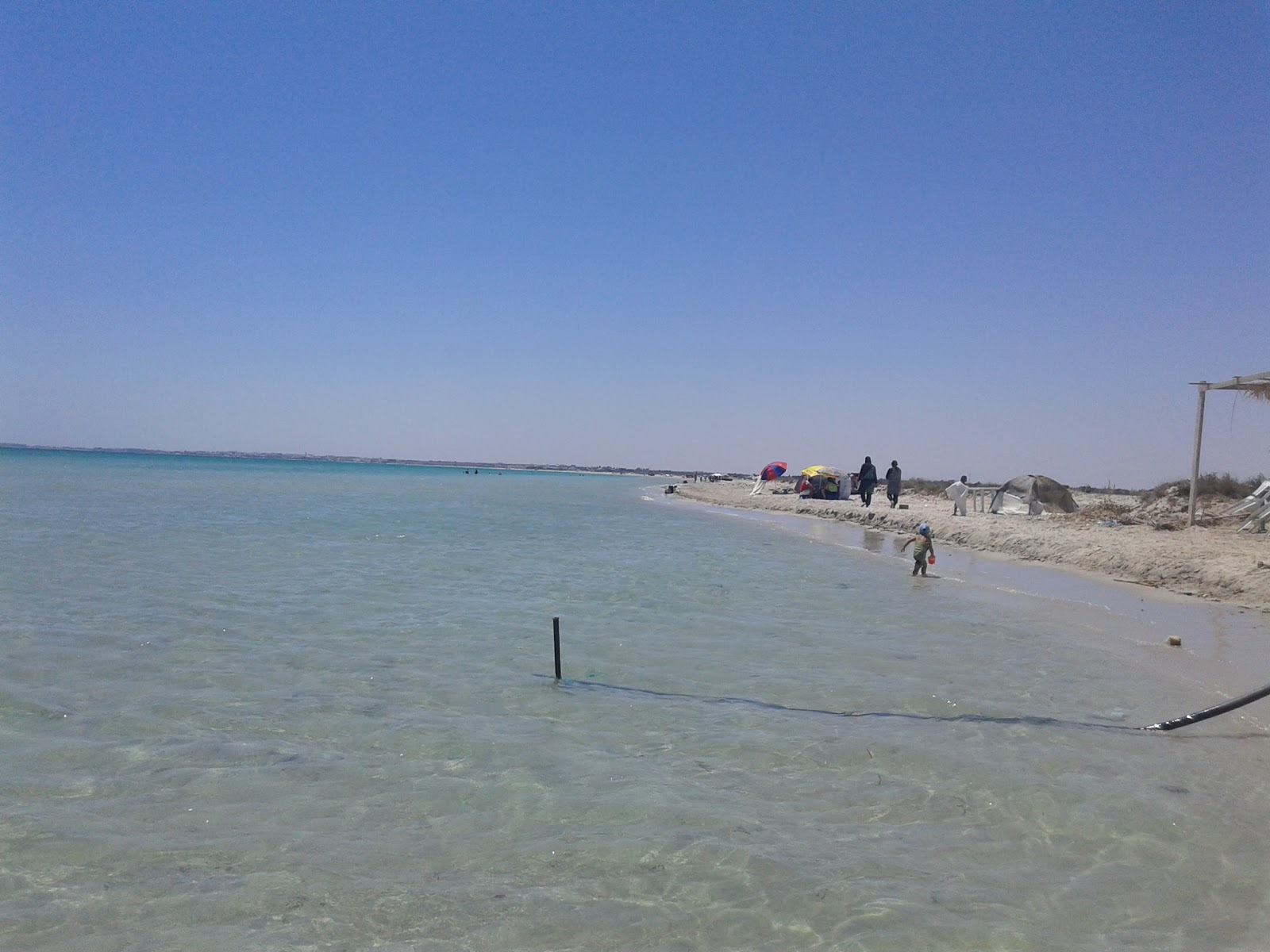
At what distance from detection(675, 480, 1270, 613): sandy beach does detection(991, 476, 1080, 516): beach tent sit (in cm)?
61

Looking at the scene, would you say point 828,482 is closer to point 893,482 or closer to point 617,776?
point 893,482

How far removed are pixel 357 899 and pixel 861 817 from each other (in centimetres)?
298

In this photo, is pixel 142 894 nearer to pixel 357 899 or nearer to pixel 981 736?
pixel 357 899

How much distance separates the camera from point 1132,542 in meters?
18.7

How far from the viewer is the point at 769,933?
3.87 meters

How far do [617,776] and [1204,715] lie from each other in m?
4.85

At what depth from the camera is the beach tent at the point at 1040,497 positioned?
94.4ft

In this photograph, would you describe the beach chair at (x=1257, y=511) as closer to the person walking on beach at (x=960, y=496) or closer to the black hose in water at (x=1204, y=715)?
the person walking on beach at (x=960, y=496)

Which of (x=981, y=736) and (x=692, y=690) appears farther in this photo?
(x=692, y=690)

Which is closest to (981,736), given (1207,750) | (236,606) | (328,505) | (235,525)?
(1207,750)

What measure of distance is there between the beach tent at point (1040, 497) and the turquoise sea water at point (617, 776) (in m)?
16.9

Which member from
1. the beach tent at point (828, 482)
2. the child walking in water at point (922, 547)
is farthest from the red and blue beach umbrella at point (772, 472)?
the child walking in water at point (922, 547)

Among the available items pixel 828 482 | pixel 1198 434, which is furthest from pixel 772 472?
pixel 1198 434

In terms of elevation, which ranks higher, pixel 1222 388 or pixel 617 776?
pixel 1222 388
